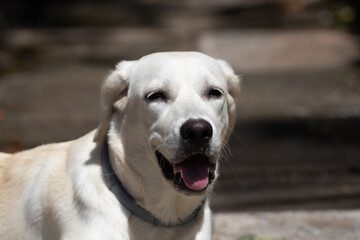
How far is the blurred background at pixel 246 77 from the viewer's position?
22.4 feet

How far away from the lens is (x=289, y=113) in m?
8.72

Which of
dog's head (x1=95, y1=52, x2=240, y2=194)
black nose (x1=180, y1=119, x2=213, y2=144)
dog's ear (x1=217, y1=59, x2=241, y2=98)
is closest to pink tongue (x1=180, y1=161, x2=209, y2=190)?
dog's head (x1=95, y1=52, x2=240, y2=194)

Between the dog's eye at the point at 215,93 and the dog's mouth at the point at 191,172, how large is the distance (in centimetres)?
38

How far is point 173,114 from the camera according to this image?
11.8ft

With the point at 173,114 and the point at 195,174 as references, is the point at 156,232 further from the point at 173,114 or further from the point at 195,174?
the point at 173,114

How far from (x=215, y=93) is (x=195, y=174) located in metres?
0.50

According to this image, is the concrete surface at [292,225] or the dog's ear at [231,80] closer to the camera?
the dog's ear at [231,80]

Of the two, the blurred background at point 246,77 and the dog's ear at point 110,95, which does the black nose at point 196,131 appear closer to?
the dog's ear at point 110,95

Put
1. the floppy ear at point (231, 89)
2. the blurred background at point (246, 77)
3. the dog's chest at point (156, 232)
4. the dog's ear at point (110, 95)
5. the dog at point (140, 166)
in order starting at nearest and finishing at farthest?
the dog at point (140, 166) → the dog's chest at point (156, 232) → the dog's ear at point (110, 95) → the floppy ear at point (231, 89) → the blurred background at point (246, 77)

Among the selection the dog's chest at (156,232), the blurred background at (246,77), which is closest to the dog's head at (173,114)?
the dog's chest at (156,232)

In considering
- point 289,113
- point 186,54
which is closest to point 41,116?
point 289,113

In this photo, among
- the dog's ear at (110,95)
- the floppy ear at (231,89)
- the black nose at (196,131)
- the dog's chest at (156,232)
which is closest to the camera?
the black nose at (196,131)

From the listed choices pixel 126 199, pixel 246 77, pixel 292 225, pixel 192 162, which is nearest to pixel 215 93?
pixel 192 162

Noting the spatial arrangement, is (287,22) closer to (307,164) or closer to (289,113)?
(289,113)
